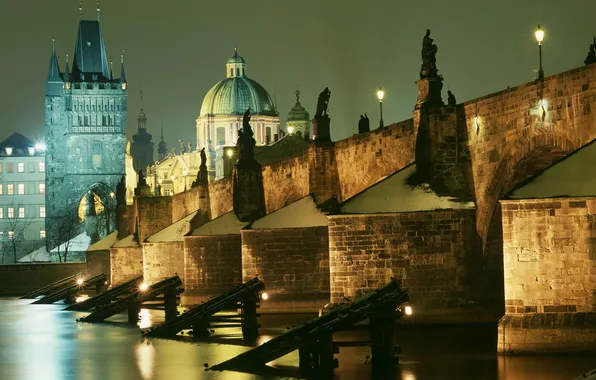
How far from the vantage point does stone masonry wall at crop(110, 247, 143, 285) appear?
81.6 meters

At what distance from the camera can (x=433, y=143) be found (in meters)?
39.9

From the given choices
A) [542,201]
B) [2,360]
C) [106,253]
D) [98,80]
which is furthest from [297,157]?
[98,80]

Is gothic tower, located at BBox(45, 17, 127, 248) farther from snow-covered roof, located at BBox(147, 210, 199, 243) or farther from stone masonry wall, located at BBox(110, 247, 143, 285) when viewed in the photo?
snow-covered roof, located at BBox(147, 210, 199, 243)

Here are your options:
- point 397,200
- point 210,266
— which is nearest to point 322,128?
point 210,266

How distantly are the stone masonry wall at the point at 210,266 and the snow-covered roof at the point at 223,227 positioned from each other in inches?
10.2

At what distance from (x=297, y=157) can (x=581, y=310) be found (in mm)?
26555

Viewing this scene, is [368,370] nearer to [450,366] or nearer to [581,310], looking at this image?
[450,366]

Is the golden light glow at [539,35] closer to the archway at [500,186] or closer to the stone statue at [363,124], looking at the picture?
the archway at [500,186]

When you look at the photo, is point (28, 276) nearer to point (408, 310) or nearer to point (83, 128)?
point (408, 310)

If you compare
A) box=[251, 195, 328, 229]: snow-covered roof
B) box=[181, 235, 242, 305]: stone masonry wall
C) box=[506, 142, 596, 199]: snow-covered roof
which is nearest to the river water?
box=[506, 142, 596, 199]: snow-covered roof

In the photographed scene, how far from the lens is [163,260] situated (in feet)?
222

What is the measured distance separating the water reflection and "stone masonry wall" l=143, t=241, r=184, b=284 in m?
28.5

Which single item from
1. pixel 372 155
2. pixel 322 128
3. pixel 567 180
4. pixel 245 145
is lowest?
pixel 567 180

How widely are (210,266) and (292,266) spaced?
9460 mm
